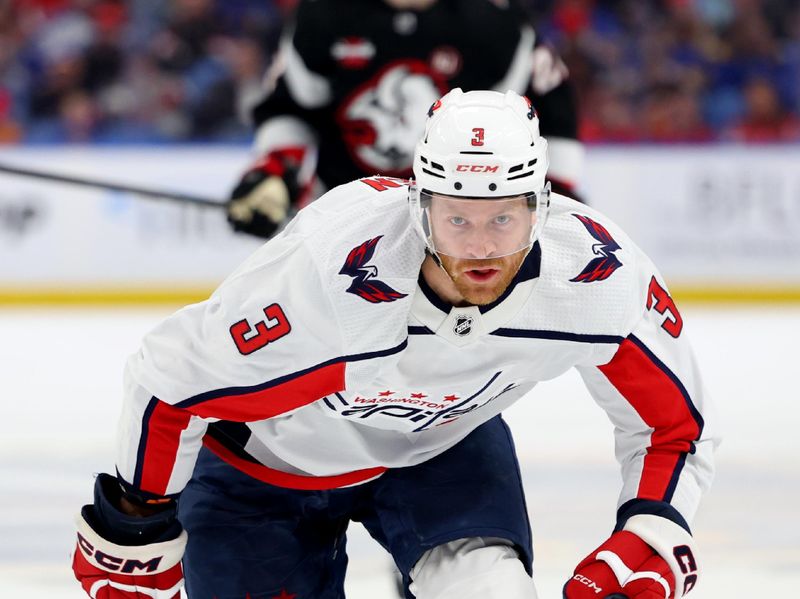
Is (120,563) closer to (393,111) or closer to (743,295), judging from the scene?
(393,111)

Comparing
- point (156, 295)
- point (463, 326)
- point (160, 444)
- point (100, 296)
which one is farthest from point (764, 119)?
point (160, 444)

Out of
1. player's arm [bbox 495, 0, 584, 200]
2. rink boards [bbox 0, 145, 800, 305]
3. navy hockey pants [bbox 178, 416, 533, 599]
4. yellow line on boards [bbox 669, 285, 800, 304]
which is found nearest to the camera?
navy hockey pants [bbox 178, 416, 533, 599]

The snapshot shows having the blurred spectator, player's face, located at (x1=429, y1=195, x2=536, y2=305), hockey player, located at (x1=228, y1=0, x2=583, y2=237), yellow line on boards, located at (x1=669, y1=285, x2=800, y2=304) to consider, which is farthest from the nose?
the blurred spectator

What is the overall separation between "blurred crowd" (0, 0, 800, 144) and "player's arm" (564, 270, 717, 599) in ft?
15.5

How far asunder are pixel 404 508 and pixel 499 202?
2.06ft

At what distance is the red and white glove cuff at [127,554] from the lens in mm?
2123

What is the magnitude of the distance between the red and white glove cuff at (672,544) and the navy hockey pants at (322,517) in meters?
0.24

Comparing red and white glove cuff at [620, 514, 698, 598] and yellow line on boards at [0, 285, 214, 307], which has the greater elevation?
red and white glove cuff at [620, 514, 698, 598]

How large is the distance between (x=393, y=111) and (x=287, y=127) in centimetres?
28

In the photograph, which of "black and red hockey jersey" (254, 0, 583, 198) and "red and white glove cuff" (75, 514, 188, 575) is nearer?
"red and white glove cuff" (75, 514, 188, 575)

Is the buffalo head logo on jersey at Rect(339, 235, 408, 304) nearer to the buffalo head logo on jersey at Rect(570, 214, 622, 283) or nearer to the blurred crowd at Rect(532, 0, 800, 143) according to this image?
the buffalo head logo on jersey at Rect(570, 214, 622, 283)

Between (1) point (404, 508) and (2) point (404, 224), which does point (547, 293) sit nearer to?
(2) point (404, 224)

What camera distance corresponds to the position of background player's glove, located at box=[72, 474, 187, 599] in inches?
83.6

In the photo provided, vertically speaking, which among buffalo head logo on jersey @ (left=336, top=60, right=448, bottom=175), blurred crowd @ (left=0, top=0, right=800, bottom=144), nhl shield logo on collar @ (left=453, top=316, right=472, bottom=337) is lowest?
blurred crowd @ (left=0, top=0, right=800, bottom=144)
